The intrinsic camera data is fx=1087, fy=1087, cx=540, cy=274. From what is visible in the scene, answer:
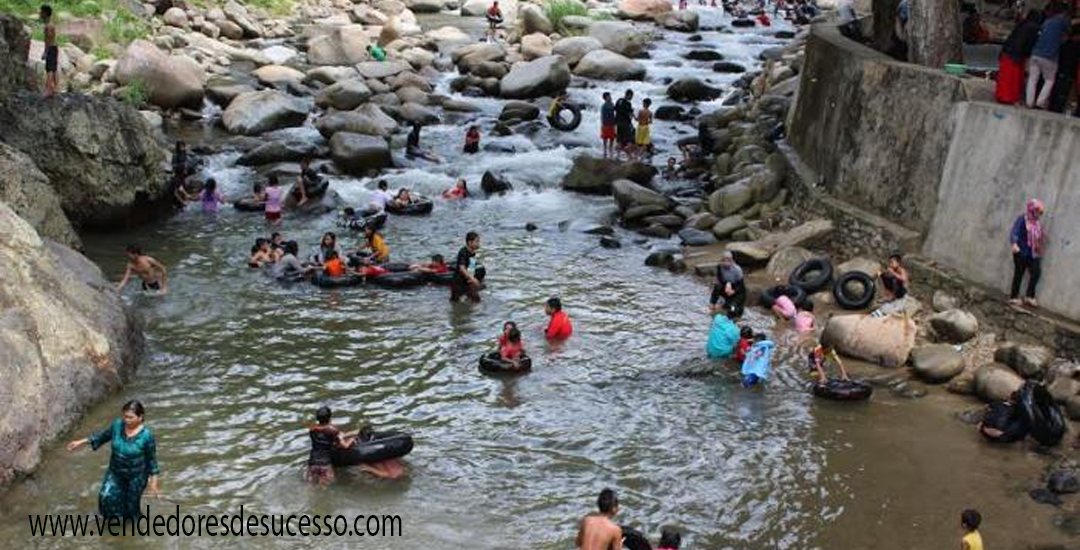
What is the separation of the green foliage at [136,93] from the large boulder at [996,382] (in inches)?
924

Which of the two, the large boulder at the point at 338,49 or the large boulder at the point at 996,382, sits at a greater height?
the large boulder at the point at 338,49

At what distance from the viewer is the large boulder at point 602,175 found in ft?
85.0

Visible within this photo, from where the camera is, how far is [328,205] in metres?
24.2

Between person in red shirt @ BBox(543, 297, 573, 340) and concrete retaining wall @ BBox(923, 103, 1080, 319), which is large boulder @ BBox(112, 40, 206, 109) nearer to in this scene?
person in red shirt @ BBox(543, 297, 573, 340)

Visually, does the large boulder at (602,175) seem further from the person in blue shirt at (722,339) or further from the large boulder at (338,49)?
the large boulder at (338,49)

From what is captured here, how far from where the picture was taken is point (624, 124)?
91.2 feet

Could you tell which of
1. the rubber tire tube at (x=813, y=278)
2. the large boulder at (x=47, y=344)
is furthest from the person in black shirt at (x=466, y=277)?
the rubber tire tube at (x=813, y=278)

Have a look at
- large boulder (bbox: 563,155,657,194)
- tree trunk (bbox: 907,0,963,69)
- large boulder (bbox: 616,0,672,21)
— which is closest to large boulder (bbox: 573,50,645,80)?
large boulder (bbox: 616,0,672,21)

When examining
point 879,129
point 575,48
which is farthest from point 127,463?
point 575,48

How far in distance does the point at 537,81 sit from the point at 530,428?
72.8ft

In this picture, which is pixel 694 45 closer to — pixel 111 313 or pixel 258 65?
pixel 258 65

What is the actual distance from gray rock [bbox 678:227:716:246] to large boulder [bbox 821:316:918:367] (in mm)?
5761

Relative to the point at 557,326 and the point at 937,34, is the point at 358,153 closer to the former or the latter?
the point at 557,326

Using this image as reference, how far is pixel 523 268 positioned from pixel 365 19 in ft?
93.9
